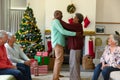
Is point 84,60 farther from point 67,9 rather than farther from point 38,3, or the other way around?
point 38,3

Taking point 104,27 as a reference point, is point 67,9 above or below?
above

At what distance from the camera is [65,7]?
6.96 meters

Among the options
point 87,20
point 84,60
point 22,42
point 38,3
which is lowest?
point 84,60

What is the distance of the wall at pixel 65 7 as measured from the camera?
6898 mm

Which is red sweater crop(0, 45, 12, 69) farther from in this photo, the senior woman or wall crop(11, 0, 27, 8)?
wall crop(11, 0, 27, 8)

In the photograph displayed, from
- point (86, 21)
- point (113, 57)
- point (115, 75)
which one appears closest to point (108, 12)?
point (86, 21)

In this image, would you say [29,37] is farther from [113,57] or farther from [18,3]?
[113,57]

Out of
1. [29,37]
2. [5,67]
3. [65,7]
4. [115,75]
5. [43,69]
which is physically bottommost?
[43,69]

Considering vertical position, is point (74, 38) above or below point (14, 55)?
above

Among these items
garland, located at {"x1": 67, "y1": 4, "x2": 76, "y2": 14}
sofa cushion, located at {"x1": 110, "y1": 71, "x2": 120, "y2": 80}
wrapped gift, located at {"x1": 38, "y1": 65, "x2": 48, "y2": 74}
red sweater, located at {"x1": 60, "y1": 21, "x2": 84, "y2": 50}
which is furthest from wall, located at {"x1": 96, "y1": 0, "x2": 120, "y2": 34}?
sofa cushion, located at {"x1": 110, "y1": 71, "x2": 120, "y2": 80}

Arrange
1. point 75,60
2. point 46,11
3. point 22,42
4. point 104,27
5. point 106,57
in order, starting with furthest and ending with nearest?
point 104,27 < point 46,11 < point 22,42 < point 75,60 < point 106,57

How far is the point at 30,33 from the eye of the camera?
6.27 metres

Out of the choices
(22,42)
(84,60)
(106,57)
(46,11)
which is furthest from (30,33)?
(106,57)

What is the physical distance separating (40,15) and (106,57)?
136 inches
